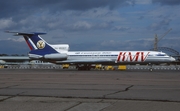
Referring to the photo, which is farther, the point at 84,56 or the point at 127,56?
the point at 84,56

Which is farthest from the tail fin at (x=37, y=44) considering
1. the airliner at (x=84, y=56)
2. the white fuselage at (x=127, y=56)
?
the white fuselage at (x=127, y=56)

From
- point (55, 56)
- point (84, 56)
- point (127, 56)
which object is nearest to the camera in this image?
point (127, 56)

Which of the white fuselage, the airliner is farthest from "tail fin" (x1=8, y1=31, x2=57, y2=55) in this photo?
the white fuselage

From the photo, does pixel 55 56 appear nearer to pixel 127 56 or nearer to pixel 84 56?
pixel 84 56

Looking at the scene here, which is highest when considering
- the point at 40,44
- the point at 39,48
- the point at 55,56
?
the point at 40,44

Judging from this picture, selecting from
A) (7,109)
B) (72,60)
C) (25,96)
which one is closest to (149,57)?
(72,60)

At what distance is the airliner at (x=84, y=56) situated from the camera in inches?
1929

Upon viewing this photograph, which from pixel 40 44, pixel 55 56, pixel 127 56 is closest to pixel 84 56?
pixel 55 56

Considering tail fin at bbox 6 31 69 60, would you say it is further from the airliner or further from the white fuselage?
the white fuselage

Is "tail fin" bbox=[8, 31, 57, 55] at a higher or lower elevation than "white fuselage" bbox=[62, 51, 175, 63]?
higher

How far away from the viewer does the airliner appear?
49.0m

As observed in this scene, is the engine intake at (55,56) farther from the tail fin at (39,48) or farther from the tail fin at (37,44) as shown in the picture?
the tail fin at (37,44)

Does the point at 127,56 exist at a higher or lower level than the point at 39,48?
lower

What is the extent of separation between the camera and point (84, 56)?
168ft
